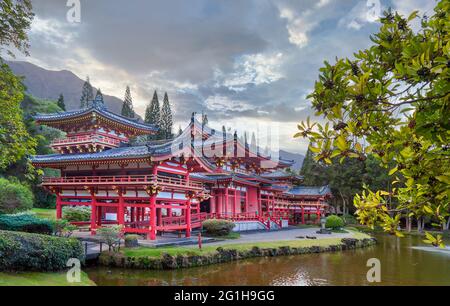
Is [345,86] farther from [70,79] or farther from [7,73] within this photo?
[70,79]

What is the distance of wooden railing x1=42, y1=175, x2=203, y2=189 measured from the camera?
71.9ft

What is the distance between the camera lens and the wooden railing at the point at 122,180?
21925mm

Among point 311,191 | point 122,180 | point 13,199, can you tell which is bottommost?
point 13,199

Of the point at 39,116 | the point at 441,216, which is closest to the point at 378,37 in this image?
the point at 441,216

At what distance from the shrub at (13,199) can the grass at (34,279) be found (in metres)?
21.4

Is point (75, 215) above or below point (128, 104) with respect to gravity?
below

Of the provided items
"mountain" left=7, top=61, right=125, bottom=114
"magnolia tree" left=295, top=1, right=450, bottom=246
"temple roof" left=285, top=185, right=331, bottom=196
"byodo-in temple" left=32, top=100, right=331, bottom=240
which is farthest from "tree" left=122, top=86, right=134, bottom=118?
"mountain" left=7, top=61, right=125, bottom=114

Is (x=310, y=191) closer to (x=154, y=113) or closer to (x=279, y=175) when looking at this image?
(x=279, y=175)

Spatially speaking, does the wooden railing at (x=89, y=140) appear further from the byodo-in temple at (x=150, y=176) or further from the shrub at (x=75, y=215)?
the shrub at (x=75, y=215)

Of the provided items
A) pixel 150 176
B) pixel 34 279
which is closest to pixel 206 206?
pixel 150 176

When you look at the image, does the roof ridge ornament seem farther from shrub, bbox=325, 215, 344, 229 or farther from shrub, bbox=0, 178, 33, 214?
shrub, bbox=325, 215, 344, 229

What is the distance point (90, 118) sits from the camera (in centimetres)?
2875

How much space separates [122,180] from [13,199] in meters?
14.6

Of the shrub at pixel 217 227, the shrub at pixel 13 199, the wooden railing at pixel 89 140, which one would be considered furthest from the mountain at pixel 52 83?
the shrub at pixel 217 227
